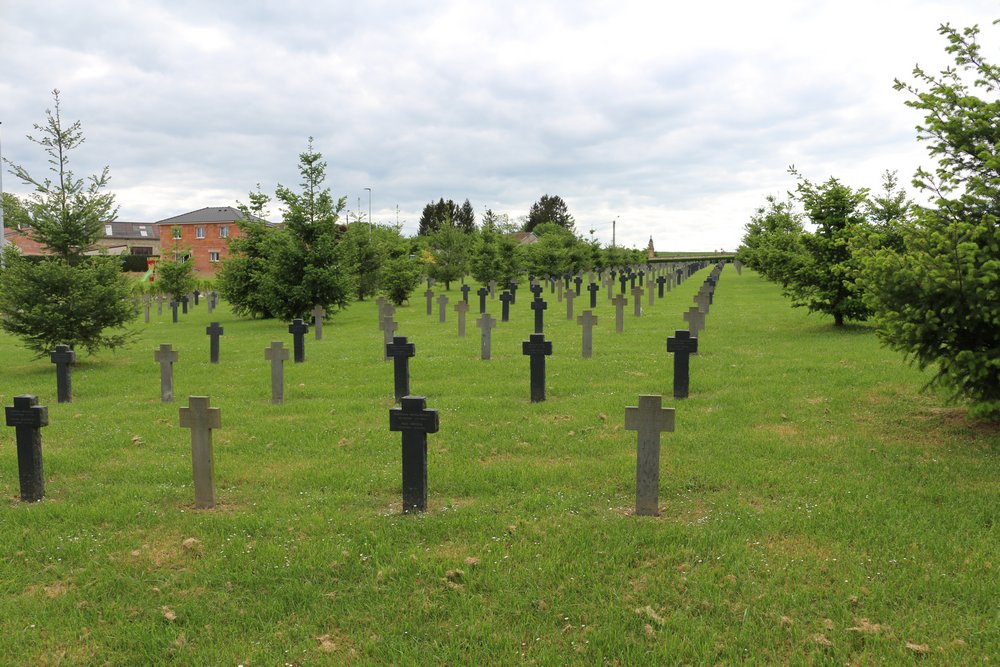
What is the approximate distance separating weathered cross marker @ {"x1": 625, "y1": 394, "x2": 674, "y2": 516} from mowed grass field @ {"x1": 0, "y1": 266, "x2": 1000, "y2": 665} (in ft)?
0.59

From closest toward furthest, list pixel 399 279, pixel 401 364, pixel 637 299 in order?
pixel 401 364
pixel 637 299
pixel 399 279

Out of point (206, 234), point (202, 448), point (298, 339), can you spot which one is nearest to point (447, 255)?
point (298, 339)

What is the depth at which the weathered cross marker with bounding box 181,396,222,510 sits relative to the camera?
602 cm

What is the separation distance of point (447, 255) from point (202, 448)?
39357mm

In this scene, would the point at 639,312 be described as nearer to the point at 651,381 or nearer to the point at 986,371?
the point at 651,381

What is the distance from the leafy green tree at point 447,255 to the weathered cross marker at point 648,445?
39457 millimetres

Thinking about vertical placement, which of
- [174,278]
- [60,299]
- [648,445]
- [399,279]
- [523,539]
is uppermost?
[174,278]

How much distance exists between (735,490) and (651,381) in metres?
5.07

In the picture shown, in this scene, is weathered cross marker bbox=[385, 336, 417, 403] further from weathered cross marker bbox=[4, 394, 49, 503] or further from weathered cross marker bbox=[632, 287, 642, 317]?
weathered cross marker bbox=[632, 287, 642, 317]

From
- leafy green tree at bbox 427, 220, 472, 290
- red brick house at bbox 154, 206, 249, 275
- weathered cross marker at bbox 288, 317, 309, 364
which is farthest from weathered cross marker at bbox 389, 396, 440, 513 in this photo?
red brick house at bbox 154, 206, 249, 275

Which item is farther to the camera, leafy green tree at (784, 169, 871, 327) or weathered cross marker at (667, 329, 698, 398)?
leafy green tree at (784, 169, 871, 327)

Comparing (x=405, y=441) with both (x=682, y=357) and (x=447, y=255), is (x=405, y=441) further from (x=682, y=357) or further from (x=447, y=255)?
(x=447, y=255)

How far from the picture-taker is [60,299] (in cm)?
1569

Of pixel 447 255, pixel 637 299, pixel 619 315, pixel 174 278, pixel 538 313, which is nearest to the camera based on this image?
pixel 619 315
